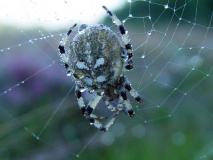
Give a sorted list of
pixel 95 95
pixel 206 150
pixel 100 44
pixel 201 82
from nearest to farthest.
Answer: pixel 100 44, pixel 95 95, pixel 206 150, pixel 201 82

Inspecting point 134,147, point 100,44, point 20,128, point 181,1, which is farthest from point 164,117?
point 181,1

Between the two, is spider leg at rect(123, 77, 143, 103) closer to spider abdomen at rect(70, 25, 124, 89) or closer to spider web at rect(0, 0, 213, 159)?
spider abdomen at rect(70, 25, 124, 89)

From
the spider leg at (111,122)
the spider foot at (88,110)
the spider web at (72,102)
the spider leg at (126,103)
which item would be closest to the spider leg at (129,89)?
the spider leg at (126,103)

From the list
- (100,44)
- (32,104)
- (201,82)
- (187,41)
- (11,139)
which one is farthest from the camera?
(187,41)

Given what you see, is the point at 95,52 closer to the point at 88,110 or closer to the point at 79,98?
the point at 79,98

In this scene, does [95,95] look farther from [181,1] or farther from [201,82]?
[181,1]

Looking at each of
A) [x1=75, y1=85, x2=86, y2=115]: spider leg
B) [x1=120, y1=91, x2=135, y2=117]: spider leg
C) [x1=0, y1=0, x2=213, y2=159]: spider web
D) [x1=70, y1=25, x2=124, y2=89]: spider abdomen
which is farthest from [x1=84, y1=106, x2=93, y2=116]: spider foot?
[x1=0, y1=0, x2=213, y2=159]: spider web
